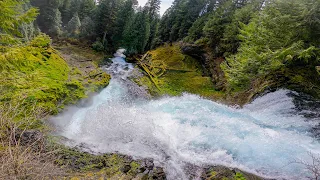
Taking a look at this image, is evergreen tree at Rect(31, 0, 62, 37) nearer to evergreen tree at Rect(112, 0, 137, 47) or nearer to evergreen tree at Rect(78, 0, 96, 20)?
evergreen tree at Rect(78, 0, 96, 20)

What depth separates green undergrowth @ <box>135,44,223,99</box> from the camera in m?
22.5

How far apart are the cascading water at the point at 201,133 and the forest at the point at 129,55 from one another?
1.39m

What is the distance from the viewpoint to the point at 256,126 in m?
12.8

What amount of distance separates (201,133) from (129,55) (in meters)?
30.2

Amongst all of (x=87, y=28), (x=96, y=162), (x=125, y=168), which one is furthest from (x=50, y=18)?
(x=125, y=168)

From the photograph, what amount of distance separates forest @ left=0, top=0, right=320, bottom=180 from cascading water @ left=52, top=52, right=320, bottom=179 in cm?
139

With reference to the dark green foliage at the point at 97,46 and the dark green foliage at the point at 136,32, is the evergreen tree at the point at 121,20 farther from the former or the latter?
the dark green foliage at the point at 97,46

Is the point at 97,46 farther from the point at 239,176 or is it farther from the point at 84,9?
the point at 239,176

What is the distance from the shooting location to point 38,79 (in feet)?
45.8

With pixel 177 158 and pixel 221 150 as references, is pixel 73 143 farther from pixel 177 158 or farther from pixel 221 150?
pixel 221 150

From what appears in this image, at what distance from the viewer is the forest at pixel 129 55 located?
26.7 ft

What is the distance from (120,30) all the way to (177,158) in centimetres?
3440

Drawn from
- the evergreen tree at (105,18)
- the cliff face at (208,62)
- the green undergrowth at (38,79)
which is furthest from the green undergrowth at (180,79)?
the evergreen tree at (105,18)

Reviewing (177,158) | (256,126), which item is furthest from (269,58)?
(177,158)
